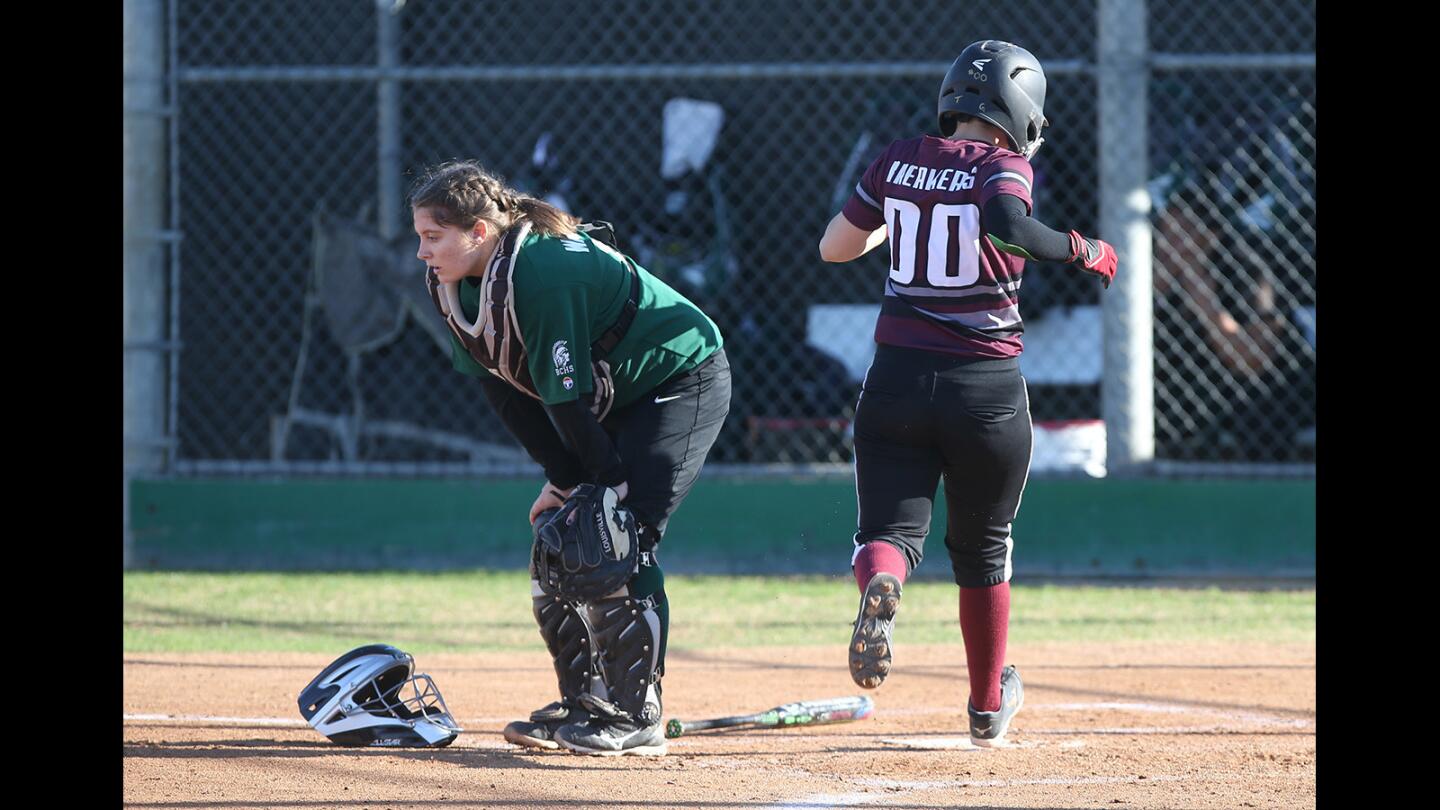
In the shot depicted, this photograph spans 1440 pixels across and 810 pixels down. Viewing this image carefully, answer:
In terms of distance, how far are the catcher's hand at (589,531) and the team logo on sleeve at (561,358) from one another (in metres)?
0.34

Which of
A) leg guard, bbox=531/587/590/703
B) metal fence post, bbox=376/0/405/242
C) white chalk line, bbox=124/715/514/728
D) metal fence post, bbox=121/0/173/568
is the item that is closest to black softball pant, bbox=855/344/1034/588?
leg guard, bbox=531/587/590/703

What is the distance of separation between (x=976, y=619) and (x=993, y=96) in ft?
4.36

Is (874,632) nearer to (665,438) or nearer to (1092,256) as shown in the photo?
(665,438)

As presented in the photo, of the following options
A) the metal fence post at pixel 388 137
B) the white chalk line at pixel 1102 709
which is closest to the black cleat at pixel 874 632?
the white chalk line at pixel 1102 709

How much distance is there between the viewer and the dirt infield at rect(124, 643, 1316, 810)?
3.74 metres

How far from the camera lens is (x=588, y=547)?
4.09 metres

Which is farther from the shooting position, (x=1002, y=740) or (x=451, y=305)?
(x=1002, y=740)

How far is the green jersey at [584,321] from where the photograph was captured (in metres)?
4.04

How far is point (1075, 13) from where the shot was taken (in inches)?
364

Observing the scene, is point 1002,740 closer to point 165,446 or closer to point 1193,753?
point 1193,753

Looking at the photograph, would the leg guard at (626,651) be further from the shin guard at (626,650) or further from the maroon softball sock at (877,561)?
the maroon softball sock at (877,561)

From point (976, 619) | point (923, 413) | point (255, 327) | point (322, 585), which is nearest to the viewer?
point (923, 413)

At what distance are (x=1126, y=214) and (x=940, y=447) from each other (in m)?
4.15
